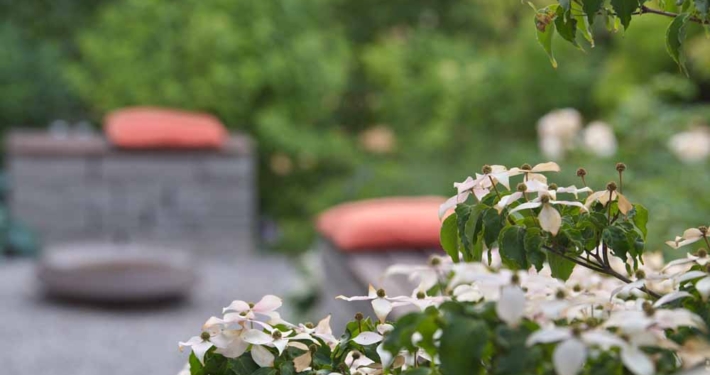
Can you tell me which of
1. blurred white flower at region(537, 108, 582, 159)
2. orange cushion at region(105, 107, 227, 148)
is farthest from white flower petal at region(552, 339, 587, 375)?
orange cushion at region(105, 107, 227, 148)

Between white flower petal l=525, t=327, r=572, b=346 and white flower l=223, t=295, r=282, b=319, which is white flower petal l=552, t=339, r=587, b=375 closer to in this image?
white flower petal l=525, t=327, r=572, b=346

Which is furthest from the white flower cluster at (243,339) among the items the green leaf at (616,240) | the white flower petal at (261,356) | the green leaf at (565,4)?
the green leaf at (565,4)

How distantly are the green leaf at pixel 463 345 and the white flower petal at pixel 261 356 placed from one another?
321 millimetres

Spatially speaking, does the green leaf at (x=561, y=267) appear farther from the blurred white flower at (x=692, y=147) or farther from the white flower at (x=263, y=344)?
the blurred white flower at (x=692, y=147)

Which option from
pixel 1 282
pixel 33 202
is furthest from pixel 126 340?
pixel 33 202

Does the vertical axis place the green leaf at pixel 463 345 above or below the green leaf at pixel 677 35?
below

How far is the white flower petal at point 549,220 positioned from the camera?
1093 mm

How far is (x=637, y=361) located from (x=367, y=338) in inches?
15.0

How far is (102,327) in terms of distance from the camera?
4438 mm

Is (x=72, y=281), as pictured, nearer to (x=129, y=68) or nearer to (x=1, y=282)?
(x=1, y=282)

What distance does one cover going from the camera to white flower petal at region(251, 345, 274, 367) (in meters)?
1.17

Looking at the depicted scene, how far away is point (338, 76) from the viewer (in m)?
6.76

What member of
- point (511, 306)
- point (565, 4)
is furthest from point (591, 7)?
point (511, 306)

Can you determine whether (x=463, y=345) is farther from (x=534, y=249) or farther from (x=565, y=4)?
(x=565, y=4)
